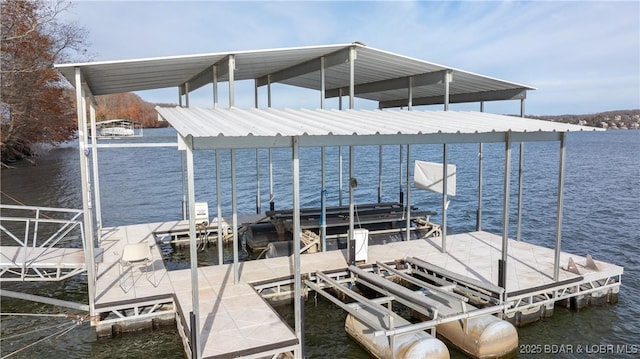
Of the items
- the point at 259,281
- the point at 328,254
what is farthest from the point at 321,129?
the point at 328,254

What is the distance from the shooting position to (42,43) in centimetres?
2898

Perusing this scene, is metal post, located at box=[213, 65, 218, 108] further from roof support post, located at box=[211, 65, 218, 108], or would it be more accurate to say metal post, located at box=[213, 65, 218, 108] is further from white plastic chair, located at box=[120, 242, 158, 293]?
white plastic chair, located at box=[120, 242, 158, 293]

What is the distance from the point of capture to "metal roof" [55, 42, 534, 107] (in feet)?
27.8

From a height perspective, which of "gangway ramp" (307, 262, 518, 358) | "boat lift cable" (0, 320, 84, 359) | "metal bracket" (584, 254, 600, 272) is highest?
"metal bracket" (584, 254, 600, 272)

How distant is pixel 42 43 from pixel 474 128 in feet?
99.3

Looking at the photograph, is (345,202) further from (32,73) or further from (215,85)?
(32,73)

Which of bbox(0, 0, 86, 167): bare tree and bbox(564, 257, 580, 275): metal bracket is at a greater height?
bbox(0, 0, 86, 167): bare tree

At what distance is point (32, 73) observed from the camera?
28.1 m

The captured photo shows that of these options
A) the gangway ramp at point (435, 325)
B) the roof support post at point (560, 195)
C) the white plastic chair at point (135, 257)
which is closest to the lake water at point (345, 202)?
the gangway ramp at point (435, 325)

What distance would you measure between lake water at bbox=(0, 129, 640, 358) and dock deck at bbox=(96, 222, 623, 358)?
64 centimetres

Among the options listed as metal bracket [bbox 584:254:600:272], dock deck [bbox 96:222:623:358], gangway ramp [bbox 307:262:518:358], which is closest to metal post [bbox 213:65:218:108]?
dock deck [bbox 96:222:623:358]

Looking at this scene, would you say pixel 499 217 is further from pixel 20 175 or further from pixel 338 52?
pixel 20 175

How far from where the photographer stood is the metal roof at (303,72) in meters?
8.46

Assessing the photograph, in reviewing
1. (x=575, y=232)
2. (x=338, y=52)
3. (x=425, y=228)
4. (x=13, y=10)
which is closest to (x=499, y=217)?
(x=575, y=232)
